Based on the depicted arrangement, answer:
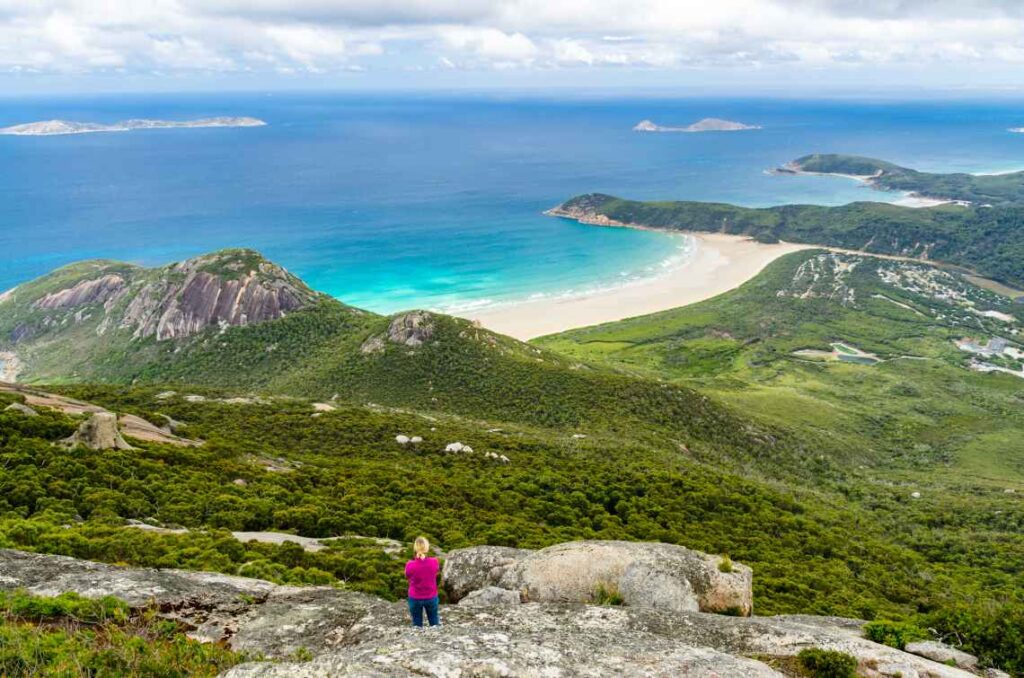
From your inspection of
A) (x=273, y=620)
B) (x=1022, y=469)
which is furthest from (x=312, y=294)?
(x=1022, y=469)

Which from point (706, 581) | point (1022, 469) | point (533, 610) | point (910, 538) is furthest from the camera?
point (1022, 469)

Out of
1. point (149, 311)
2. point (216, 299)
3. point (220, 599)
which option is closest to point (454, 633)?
point (220, 599)

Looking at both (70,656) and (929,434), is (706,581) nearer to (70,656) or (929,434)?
(70,656)

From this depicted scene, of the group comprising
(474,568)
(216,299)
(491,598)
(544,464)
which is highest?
(491,598)

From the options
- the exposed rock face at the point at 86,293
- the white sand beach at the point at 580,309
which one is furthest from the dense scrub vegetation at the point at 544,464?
the white sand beach at the point at 580,309

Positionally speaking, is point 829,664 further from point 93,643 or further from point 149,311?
point 149,311

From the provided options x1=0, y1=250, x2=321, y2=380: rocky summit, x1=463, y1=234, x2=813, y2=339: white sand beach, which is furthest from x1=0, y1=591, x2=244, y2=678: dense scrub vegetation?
x1=463, y1=234, x2=813, y2=339: white sand beach

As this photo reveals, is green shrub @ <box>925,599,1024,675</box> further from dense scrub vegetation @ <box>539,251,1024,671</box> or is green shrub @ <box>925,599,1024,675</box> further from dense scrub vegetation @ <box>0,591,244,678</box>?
dense scrub vegetation @ <box>0,591,244,678</box>

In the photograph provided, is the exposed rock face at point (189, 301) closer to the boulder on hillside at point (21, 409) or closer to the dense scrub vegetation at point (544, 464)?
the dense scrub vegetation at point (544, 464)
